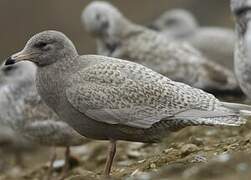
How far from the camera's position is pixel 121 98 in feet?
24.8

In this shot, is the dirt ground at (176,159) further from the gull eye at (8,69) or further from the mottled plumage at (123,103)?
the gull eye at (8,69)

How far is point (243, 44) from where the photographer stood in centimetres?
925

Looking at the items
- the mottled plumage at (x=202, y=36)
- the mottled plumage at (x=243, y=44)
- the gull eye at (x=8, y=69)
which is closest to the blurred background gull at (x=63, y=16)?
the mottled plumage at (x=202, y=36)

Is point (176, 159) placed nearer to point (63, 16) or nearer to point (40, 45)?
point (40, 45)

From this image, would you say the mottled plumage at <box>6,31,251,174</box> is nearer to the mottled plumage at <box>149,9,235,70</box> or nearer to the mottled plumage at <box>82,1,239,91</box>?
the mottled plumage at <box>82,1,239,91</box>

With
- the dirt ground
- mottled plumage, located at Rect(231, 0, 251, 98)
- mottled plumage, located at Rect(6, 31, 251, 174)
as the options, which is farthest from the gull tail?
mottled plumage, located at Rect(231, 0, 251, 98)

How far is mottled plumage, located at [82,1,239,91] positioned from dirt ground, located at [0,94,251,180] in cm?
132

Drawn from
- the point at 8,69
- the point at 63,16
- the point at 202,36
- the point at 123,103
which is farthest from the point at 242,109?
the point at 63,16

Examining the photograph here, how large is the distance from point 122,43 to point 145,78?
477 centimetres

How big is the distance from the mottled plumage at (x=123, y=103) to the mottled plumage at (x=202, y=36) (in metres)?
6.61

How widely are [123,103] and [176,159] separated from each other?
0.77m

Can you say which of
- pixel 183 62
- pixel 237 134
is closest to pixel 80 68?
pixel 237 134

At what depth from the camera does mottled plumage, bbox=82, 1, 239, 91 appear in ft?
39.1

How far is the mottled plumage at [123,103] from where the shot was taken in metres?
7.53
